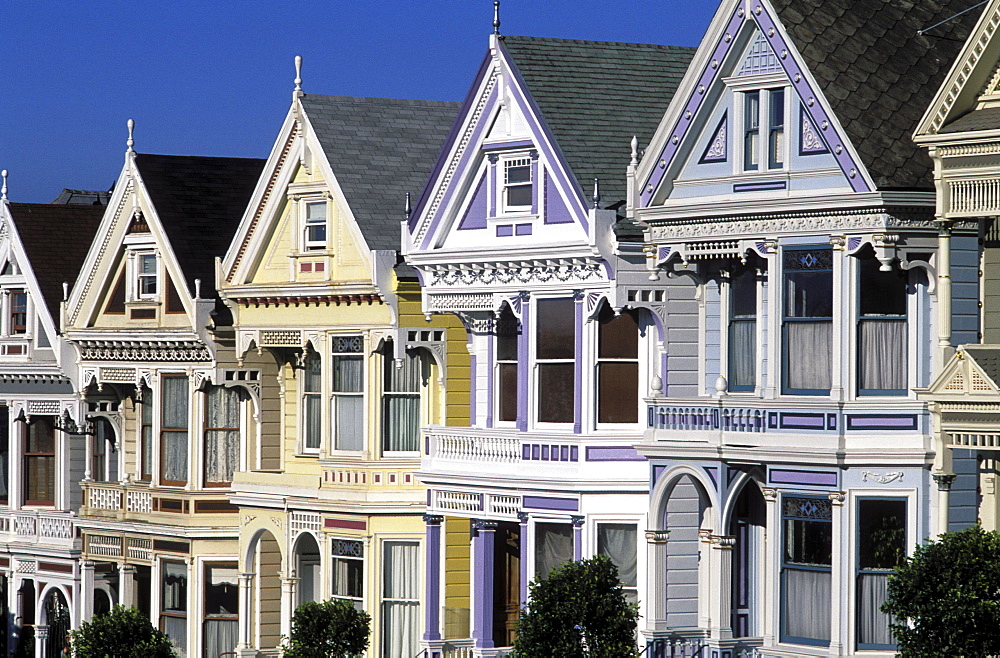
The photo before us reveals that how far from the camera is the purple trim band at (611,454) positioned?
36.8 meters

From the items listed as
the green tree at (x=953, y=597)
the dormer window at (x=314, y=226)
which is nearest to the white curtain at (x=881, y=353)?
the green tree at (x=953, y=597)

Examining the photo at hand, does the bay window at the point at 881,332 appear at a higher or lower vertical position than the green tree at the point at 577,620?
higher

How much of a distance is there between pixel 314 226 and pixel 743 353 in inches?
474

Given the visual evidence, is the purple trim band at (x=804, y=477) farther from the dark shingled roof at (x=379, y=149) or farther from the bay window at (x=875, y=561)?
the dark shingled roof at (x=379, y=149)

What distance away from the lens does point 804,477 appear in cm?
3256

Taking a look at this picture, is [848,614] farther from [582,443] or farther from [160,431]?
[160,431]

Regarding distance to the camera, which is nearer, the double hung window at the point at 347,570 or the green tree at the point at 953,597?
the green tree at the point at 953,597

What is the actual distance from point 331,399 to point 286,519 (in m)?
2.60

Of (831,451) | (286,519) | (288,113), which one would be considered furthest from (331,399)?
(831,451)

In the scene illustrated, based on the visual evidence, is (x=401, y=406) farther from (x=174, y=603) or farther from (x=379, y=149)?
(x=174, y=603)

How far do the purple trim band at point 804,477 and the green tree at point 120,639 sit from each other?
532 inches

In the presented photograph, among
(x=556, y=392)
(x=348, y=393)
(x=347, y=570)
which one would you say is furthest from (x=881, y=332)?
(x=347, y=570)

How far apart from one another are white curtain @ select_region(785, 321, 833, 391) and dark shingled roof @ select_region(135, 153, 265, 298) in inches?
659

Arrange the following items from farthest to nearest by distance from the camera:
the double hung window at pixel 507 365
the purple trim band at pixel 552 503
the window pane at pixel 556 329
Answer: the double hung window at pixel 507 365, the window pane at pixel 556 329, the purple trim band at pixel 552 503
